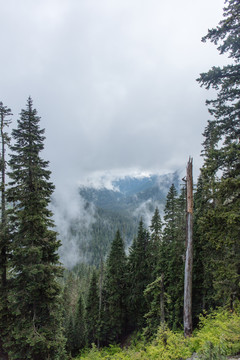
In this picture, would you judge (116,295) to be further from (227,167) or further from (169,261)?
(227,167)

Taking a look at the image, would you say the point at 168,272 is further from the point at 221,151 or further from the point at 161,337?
the point at 221,151

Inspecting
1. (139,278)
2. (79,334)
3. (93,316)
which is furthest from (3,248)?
(79,334)

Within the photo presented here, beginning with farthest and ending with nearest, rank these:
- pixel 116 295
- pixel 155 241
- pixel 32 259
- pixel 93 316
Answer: pixel 93 316, pixel 116 295, pixel 155 241, pixel 32 259

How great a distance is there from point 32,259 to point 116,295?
24032 millimetres

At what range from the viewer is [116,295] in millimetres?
31891

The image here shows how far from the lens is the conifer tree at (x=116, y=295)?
3198 centimetres

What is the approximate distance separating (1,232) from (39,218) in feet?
9.94

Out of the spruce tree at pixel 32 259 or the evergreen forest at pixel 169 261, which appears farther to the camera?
the spruce tree at pixel 32 259

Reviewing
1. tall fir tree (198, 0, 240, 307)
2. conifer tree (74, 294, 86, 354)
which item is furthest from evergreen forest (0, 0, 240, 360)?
conifer tree (74, 294, 86, 354)

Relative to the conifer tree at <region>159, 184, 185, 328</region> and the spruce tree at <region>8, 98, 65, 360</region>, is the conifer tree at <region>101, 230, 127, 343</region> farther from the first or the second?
the spruce tree at <region>8, 98, 65, 360</region>

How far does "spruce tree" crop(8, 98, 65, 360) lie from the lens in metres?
11.5

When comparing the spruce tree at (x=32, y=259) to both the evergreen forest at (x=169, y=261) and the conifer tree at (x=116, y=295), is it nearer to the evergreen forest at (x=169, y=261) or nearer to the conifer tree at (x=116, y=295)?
the evergreen forest at (x=169, y=261)

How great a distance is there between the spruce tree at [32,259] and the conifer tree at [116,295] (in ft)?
67.2

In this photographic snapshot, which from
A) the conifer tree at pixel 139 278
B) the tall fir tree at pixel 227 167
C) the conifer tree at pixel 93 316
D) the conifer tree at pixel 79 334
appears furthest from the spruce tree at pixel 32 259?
the conifer tree at pixel 79 334
